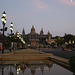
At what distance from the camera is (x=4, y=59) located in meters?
16.0

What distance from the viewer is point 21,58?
16.6m

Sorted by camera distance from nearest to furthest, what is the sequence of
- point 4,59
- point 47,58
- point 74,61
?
point 74,61
point 4,59
point 47,58

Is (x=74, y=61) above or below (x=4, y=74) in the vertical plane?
above

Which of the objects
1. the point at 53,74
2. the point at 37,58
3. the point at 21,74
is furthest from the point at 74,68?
the point at 37,58

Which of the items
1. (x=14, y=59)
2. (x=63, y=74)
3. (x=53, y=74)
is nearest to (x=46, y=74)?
(x=53, y=74)

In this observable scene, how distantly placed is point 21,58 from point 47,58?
3.33 metres

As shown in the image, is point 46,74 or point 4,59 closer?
point 46,74

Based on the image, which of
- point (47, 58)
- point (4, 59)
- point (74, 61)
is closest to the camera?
point (74, 61)

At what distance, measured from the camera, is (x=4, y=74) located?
8102 mm

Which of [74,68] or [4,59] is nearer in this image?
[74,68]

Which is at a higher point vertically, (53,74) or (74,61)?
(74,61)

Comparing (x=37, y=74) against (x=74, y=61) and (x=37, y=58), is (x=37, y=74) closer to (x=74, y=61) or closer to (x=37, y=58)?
(x=74, y=61)

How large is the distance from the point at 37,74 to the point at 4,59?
8832 mm

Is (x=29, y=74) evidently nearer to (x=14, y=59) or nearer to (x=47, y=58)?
(x=14, y=59)
